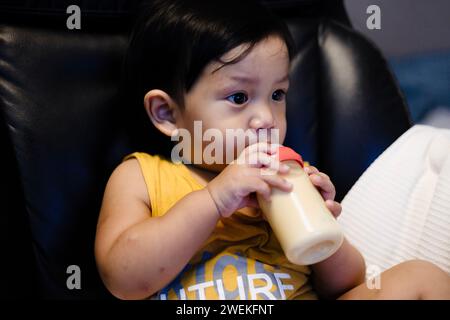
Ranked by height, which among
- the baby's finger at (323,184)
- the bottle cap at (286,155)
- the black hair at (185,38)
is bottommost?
the baby's finger at (323,184)

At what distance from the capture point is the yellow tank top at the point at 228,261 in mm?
867

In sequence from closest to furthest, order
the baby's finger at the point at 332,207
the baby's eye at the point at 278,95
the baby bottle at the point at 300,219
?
the baby bottle at the point at 300,219 → the baby's finger at the point at 332,207 → the baby's eye at the point at 278,95

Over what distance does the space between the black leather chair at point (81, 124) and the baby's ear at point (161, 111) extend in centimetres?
7

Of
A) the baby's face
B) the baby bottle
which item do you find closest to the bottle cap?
the baby bottle

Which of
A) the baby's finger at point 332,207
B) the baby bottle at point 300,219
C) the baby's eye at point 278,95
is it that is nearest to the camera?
the baby bottle at point 300,219

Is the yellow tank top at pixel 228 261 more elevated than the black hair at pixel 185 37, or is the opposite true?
the black hair at pixel 185 37

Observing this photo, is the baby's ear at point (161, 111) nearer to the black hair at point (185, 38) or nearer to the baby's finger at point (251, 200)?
the black hair at point (185, 38)

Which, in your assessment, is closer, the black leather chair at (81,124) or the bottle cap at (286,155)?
the bottle cap at (286,155)

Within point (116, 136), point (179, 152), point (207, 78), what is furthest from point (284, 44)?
point (116, 136)

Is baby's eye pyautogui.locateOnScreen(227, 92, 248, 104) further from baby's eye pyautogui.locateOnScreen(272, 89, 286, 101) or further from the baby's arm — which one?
the baby's arm

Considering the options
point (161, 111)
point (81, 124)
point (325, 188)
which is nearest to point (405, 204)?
point (325, 188)

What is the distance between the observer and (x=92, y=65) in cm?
108

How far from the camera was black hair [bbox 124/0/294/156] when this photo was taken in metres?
0.91

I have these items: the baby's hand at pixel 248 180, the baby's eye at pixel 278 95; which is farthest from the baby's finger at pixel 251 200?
the baby's eye at pixel 278 95
